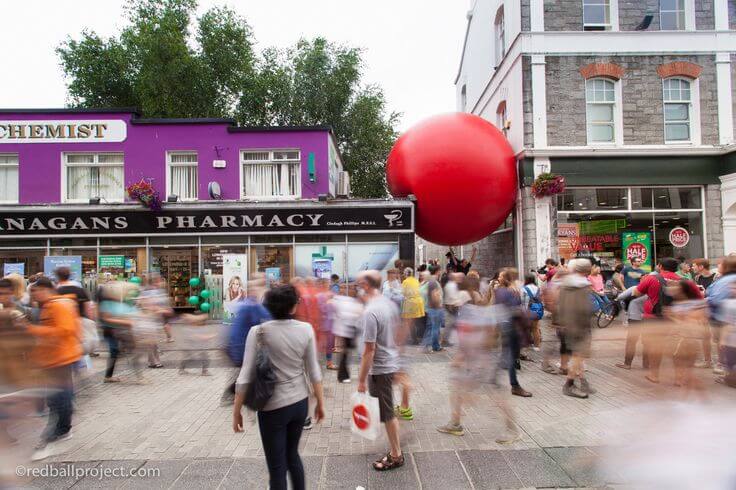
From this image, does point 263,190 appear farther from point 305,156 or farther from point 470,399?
point 470,399

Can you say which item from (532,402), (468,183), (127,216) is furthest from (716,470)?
(127,216)

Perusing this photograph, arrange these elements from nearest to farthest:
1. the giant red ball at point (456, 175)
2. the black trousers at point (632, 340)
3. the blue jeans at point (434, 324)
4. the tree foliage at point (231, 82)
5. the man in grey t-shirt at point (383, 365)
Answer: the man in grey t-shirt at point (383, 365)
the black trousers at point (632, 340)
the blue jeans at point (434, 324)
the giant red ball at point (456, 175)
the tree foliage at point (231, 82)

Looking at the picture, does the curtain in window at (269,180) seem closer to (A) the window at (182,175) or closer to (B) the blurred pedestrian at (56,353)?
(A) the window at (182,175)

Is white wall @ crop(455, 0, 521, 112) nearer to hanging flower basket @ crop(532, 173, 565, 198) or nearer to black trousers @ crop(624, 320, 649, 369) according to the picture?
hanging flower basket @ crop(532, 173, 565, 198)

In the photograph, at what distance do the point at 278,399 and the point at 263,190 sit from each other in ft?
38.4

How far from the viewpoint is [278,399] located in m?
3.25

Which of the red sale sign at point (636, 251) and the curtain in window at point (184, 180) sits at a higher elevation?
the curtain in window at point (184, 180)

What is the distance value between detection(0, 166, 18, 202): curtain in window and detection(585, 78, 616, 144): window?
17391 mm

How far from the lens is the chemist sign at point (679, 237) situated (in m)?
13.7

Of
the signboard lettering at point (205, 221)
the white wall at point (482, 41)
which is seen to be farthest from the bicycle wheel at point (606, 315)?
the white wall at point (482, 41)

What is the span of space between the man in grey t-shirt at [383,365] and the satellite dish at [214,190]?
33.9ft

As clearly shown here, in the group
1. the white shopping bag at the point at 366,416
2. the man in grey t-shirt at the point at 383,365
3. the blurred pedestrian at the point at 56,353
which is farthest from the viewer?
the blurred pedestrian at the point at 56,353

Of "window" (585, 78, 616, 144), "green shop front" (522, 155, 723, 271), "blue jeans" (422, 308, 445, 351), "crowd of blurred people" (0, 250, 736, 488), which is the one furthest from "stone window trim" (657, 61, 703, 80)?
"blue jeans" (422, 308, 445, 351)

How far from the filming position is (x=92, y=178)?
14.2 metres
